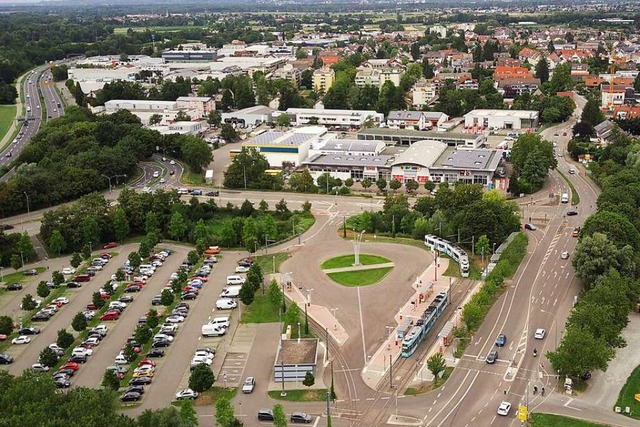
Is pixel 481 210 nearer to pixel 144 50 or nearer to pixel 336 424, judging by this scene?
pixel 336 424

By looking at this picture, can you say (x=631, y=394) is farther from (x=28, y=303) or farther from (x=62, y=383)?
(x=28, y=303)

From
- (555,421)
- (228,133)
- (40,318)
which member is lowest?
(228,133)

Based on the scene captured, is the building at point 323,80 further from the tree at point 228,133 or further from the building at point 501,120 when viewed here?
the tree at point 228,133

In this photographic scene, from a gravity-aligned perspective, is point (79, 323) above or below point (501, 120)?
above

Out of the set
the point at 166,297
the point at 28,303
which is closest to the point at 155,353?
the point at 166,297

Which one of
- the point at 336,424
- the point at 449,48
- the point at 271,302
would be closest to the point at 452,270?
the point at 271,302

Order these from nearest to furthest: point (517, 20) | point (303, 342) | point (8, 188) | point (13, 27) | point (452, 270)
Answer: point (303, 342), point (452, 270), point (8, 188), point (13, 27), point (517, 20)
